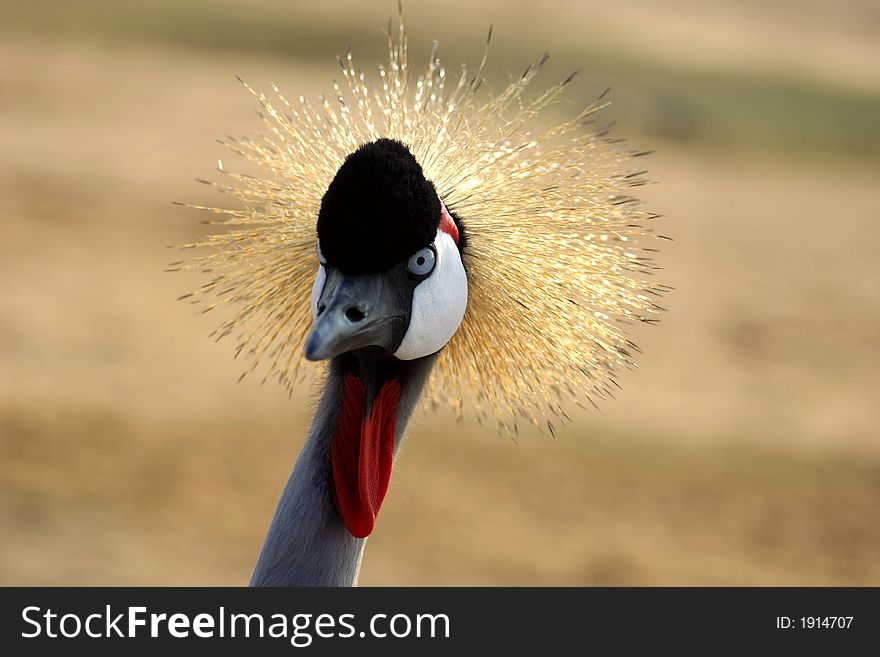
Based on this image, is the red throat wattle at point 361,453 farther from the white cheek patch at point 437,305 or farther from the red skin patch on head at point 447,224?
the red skin patch on head at point 447,224

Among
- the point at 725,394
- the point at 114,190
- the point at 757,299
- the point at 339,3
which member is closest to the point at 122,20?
the point at 339,3

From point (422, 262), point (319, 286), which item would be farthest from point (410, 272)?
point (319, 286)

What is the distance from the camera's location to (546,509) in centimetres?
475

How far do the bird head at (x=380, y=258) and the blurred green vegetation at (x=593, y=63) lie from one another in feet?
31.0

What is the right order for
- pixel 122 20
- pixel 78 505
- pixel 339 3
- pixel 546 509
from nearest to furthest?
pixel 78 505
pixel 546 509
pixel 122 20
pixel 339 3

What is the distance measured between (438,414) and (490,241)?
360 cm

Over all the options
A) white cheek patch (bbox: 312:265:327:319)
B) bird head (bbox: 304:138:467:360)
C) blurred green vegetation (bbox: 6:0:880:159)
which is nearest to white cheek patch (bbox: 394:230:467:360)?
bird head (bbox: 304:138:467:360)

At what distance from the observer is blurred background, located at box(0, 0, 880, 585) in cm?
441

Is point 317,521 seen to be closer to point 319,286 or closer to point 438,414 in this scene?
point 319,286

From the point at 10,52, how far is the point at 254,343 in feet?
34.8

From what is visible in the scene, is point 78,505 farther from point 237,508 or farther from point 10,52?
point 10,52

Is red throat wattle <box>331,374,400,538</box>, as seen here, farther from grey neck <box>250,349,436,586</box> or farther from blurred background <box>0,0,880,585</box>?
blurred background <box>0,0,880,585</box>

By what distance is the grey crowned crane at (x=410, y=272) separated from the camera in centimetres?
158
